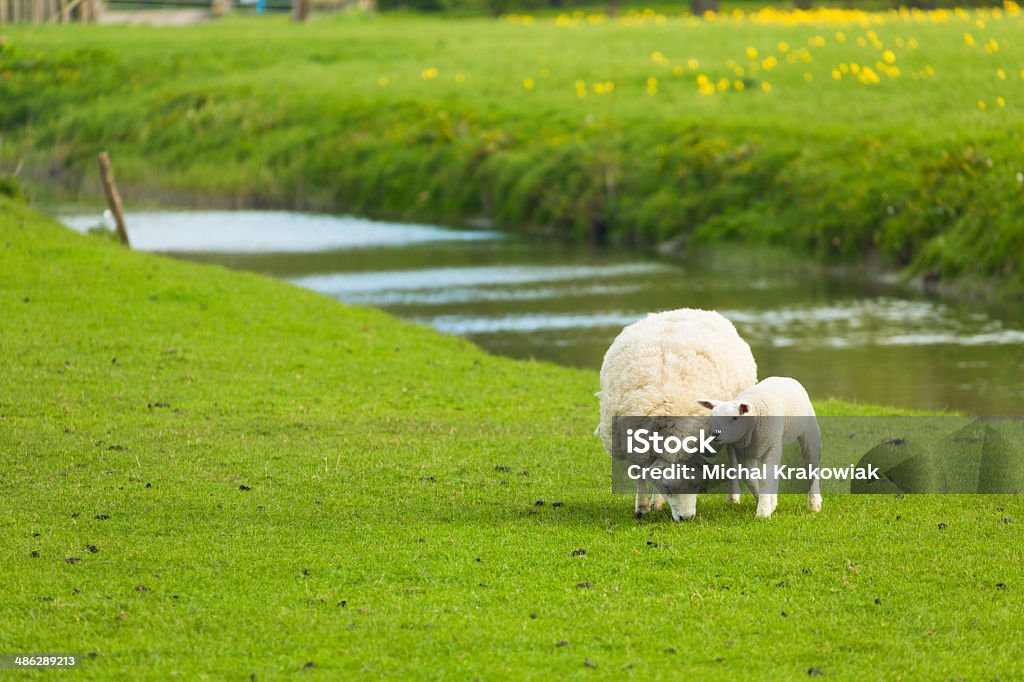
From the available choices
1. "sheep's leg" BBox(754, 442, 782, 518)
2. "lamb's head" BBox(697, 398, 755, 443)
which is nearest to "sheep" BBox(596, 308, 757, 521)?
"lamb's head" BBox(697, 398, 755, 443)

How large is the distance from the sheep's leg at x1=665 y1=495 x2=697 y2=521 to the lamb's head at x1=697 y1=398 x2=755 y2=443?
0.56 m

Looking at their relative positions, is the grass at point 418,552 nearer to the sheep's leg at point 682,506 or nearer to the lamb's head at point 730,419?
the sheep's leg at point 682,506

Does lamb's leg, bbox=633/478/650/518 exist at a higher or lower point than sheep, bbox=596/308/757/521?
lower

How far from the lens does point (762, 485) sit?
10.5m

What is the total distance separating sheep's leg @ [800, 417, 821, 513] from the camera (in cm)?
1060

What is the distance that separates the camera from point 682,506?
33.9ft

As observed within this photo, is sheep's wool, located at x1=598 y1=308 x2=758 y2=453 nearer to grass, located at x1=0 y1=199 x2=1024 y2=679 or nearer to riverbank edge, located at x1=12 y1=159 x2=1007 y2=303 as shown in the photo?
grass, located at x1=0 y1=199 x2=1024 y2=679

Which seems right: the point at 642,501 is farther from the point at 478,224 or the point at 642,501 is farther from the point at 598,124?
the point at 598,124

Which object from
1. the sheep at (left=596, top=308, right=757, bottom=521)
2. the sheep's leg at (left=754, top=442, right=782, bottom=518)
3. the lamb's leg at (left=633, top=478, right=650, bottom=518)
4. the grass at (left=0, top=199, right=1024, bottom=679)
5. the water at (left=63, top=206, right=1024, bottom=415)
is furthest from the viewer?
the water at (left=63, top=206, right=1024, bottom=415)

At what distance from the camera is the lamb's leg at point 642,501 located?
1055 cm

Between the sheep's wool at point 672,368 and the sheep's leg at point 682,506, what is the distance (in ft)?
1.94

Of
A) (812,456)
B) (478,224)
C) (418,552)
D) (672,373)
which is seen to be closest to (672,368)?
(672,373)

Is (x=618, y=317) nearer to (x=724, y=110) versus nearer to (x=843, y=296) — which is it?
(x=843, y=296)

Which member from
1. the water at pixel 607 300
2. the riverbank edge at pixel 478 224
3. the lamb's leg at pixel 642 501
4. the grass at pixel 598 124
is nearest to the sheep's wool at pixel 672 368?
the lamb's leg at pixel 642 501
